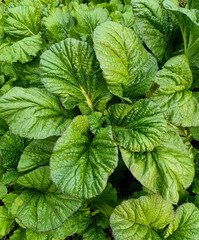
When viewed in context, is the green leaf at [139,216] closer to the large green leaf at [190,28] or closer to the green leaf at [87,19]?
the large green leaf at [190,28]

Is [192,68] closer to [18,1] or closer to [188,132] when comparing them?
[188,132]

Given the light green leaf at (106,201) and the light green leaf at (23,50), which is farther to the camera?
the light green leaf at (23,50)

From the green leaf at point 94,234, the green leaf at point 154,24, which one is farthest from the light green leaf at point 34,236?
the green leaf at point 154,24

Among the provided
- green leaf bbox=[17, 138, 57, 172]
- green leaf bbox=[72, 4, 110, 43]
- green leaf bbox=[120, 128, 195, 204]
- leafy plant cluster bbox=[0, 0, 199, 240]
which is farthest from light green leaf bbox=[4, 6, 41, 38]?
green leaf bbox=[120, 128, 195, 204]

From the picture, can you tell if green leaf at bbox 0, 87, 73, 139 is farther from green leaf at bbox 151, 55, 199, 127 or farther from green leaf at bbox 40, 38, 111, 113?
green leaf at bbox 151, 55, 199, 127

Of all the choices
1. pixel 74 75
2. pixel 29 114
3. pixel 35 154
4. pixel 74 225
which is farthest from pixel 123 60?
pixel 74 225

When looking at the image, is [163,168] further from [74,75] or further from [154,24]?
[154,24]
